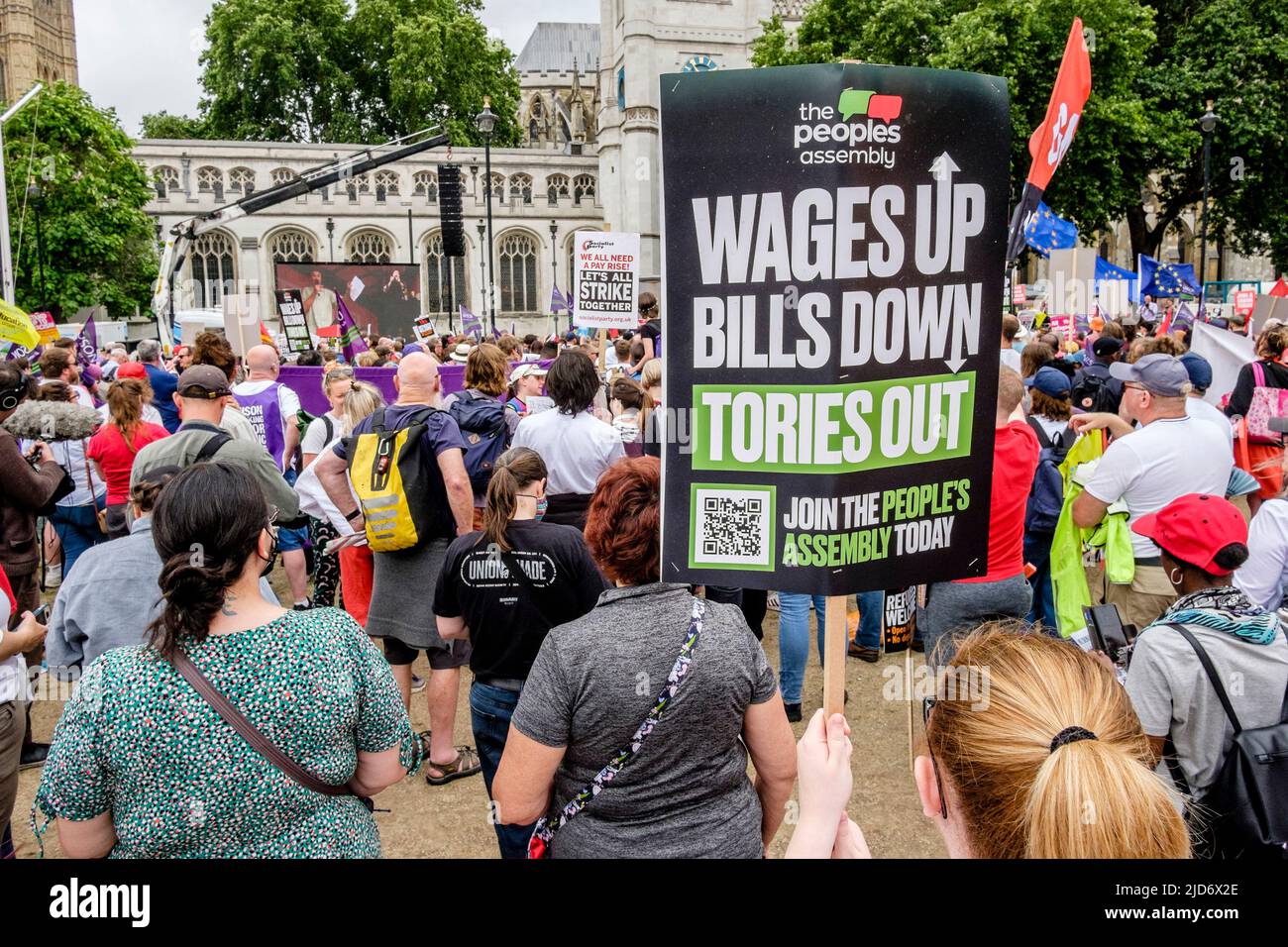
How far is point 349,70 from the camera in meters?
48.1

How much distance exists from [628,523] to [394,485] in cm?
202

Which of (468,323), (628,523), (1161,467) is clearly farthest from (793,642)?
(468,323)

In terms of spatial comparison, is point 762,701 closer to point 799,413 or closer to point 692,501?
point 692,501

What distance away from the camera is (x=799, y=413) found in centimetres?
195

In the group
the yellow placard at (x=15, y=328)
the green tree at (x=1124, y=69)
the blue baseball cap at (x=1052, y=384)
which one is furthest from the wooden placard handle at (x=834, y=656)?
the green tree at (x=1124, y=69)

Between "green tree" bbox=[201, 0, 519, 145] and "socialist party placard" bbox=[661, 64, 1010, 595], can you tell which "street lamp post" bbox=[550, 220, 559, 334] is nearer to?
"green tree" bbox=[201, 0, 519, 145]

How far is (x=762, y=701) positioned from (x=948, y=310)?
95cm

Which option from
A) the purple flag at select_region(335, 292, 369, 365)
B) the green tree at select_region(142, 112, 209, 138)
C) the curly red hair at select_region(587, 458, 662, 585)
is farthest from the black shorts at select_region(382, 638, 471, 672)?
the green tree at select_region(142, 112, 209, 138)

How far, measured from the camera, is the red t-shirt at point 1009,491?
147 inches

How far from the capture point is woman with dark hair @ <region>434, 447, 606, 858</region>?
10.6 ft

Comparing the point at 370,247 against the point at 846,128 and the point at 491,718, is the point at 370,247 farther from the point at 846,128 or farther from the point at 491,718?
the point at 846,128

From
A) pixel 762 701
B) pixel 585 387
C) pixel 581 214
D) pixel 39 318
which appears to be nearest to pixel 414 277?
pixel 39 318

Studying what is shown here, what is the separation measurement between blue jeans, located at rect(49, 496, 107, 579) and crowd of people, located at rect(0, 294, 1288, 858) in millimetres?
1441

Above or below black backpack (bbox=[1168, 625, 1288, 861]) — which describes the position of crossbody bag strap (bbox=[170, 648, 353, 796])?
above
